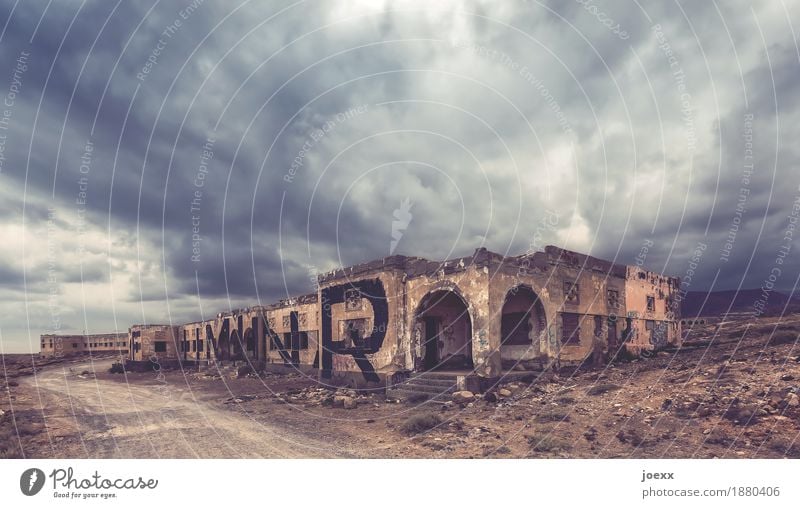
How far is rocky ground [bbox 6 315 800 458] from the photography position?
942 cm

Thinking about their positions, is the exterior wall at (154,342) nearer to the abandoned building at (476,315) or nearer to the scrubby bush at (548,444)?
the abandoned building at (476,315)

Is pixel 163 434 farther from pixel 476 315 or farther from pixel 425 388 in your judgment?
pixel 476 315

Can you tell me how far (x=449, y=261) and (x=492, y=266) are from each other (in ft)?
6.20

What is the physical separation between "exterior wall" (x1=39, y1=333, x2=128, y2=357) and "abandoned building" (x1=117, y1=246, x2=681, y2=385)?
2265 inches

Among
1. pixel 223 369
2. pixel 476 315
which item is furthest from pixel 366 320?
pixel 223 369

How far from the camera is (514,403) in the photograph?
14.5 m

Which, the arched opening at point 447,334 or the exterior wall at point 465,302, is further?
the arched opening at point 447,334

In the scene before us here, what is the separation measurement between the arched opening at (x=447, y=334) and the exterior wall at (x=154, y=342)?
112ft

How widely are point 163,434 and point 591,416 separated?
10.7 m

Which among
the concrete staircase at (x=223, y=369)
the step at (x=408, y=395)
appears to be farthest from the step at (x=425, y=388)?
the concrete staircase at (x=223, y=369)

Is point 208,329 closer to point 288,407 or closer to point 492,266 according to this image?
point 288,407

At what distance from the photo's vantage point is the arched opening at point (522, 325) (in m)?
19.3

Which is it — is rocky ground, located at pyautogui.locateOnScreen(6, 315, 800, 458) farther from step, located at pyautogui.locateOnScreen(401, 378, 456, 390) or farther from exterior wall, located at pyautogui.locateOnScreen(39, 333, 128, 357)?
exterior wall, located at pyautogui.locateOnScreen(39, 333, 128, 357)

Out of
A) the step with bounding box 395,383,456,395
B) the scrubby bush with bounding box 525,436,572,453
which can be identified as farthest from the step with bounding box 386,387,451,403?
the scrubby bush with bounding box 525,436,572,453
